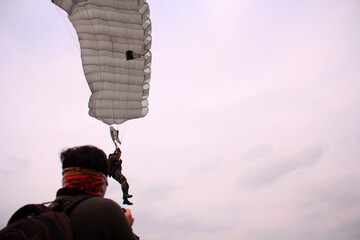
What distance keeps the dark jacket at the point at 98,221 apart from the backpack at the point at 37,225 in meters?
0.06

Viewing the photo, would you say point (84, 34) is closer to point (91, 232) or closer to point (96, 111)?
point (96, 111)

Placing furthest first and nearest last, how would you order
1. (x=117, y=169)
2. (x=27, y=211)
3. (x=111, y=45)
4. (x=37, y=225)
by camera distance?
1. (x=117, y=169)
2. (x=111, y=45)
3. (x=27, y=211)
4. (x=37, y=225)

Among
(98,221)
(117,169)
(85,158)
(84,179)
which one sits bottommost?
(98,221)

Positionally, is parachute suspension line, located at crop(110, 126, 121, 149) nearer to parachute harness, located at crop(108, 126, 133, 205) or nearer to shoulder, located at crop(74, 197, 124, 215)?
parachute harness, located at crop(108, 126, 133, 205)

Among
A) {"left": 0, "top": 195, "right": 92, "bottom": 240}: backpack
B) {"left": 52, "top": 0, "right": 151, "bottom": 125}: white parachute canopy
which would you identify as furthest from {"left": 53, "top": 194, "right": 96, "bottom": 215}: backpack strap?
{"left": 52, "top": 0, "right": 151, "bottom": 125}: white parachute canopy

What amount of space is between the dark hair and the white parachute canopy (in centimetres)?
752

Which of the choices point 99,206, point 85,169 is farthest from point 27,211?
point 85,169

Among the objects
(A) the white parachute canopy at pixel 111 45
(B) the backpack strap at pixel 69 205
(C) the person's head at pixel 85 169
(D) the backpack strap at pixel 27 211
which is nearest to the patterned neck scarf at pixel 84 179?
(C) the person's head at pixel 85 169

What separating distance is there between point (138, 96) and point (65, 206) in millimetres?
8705

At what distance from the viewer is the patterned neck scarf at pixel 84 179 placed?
207cm

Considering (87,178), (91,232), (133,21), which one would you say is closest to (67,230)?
(91,232)

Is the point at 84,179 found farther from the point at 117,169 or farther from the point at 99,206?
A: the point at 117,169

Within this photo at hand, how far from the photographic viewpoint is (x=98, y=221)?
174 centimetres

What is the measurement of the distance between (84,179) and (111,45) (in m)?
7.90
